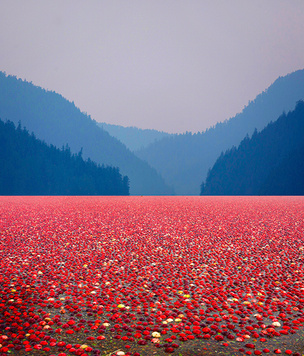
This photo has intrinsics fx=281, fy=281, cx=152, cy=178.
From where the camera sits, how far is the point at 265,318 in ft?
13.4

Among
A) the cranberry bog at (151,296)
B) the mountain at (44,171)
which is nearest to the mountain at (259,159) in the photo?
the mountain at (44,171)

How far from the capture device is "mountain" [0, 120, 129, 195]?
104 metres

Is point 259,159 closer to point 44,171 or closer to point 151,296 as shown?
point 44,171

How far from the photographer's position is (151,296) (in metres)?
4.79

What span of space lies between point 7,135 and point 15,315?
12332 centimetres

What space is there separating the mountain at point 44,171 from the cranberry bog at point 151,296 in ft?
341

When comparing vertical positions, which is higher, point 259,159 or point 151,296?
point 259,159

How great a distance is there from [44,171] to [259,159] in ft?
303

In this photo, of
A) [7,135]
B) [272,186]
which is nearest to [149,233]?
[272,186]

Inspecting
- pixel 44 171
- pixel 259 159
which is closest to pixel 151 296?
pixel 44 171

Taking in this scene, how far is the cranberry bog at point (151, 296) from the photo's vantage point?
3.31 m

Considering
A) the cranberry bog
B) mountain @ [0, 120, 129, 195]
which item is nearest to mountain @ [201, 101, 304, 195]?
mountain @ [0, 120, 129, 195]

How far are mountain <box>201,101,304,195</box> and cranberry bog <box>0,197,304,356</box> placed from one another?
10811cm

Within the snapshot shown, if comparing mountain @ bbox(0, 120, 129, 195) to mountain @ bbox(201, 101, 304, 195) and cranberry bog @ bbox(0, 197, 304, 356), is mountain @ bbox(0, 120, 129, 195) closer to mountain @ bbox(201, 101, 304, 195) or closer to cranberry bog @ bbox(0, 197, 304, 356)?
mountain @ bbox(201, 101, 304, 195)
